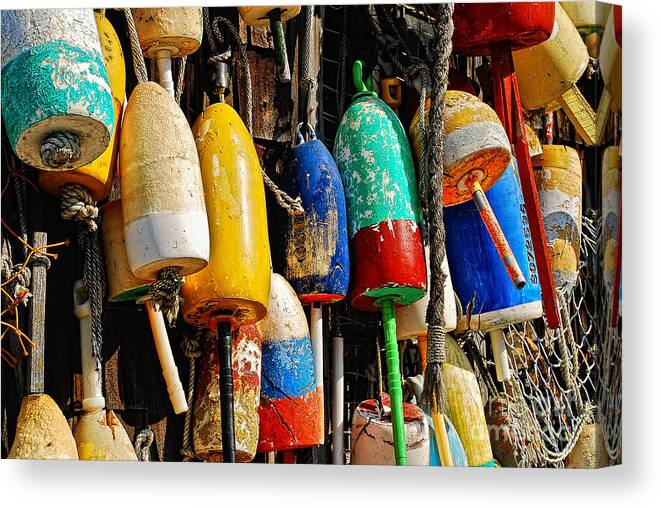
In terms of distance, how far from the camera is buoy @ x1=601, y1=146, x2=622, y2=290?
Answer: 2.81 meters

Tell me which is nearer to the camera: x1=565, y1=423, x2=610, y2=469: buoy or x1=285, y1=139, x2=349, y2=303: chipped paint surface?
x1=565, y1=423, x2=610, y2=469: buoy

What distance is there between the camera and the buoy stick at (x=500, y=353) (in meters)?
3.00

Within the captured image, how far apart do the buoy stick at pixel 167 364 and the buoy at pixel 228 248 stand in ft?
0.19

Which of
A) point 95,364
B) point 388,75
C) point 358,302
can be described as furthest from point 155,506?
point 388,75

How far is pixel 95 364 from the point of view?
9.16ft

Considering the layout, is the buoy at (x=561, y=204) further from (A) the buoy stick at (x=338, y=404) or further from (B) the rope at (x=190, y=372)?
(B) the rope at (x=190, y=372)

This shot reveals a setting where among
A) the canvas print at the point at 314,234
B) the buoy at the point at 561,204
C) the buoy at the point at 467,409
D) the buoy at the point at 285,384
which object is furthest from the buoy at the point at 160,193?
the buoy at the point at 561,204

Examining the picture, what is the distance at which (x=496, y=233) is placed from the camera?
2.94 m

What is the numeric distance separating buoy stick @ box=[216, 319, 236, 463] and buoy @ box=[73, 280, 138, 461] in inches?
7.3

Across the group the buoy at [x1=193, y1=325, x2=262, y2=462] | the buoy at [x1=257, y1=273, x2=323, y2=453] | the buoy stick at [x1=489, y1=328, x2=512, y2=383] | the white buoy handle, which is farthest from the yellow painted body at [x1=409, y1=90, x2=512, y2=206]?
the white buoy handle

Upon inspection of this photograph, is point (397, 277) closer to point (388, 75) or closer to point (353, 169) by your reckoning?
point (353, 169)

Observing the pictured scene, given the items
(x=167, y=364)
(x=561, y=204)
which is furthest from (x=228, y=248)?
(x=561, y=204)

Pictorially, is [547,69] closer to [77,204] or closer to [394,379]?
[394,379]

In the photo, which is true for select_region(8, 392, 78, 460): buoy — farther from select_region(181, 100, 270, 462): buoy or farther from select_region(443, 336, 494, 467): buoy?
select_region(443, 336, 494, 467): buoy
